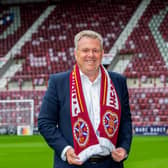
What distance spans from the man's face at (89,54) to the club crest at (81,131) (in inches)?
13.2

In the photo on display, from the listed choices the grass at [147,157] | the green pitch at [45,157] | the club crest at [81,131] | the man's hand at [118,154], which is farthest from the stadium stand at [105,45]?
the club crest at [81,131]

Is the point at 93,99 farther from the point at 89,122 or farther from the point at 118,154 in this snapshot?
the point at 118,154

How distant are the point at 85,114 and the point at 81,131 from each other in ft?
0.35

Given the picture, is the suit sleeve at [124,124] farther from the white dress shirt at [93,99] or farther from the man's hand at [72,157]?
the man's hand at [72,157]

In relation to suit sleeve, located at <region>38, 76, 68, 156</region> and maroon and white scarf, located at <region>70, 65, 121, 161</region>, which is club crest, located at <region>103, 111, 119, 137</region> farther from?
suit sleeve, located at <region>38, 76, 68, 156</region>

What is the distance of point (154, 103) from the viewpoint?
20.2m

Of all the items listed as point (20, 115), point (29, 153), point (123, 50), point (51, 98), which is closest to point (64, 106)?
point (51, 98)

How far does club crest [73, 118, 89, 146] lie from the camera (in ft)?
8.65

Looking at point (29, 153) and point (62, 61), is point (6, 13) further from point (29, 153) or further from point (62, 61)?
point (29, 153)

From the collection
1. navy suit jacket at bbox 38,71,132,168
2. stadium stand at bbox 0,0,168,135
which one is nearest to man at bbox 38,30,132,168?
navy suit jacket at bbox 38,71,132,168

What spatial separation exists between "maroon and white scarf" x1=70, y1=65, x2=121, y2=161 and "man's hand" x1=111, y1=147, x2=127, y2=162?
31 mm

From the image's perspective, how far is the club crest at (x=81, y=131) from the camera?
2.64 m

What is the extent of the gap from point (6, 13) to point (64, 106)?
2604 cm

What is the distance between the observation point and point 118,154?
272cm
